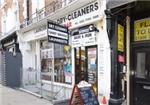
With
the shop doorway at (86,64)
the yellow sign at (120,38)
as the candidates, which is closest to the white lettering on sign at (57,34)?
the shop doorway at (86,64)

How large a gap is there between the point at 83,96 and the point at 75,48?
161 inches

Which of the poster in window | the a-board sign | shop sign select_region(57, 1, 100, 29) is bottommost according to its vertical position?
the a-board sign

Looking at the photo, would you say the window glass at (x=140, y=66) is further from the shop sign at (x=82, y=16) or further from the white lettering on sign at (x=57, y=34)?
the white lettering on sign at (x=57, y=34)

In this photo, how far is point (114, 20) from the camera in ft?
27.9

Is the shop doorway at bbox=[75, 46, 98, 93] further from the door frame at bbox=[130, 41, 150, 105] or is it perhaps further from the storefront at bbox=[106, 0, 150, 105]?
the door frame at bbox=[130, 41, 150, 105]

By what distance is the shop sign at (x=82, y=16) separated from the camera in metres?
Result: 9.63

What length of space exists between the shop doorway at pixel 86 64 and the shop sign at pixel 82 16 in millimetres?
992

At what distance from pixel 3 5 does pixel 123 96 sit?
19.8 metres

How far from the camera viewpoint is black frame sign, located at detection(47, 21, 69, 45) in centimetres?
963

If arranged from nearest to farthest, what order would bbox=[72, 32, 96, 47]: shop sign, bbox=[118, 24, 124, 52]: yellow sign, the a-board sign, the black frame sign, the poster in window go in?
the a-board sign → bbox=[118, 24, 124, 52]: yellow sign → the black frame sign → bbox=[72, 32, 96, 47]: shop sign → the poster in window

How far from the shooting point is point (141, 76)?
8133 mm

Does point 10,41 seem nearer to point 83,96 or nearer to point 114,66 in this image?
point 114,66

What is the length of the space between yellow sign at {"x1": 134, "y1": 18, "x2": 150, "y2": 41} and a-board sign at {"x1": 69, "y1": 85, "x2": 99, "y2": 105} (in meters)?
2.04

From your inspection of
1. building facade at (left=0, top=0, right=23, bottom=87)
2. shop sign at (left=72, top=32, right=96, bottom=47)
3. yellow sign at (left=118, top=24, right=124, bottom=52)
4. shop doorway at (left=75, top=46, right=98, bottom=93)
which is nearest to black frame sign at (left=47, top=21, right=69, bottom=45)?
shop sign at (left=72, top=32, right=96, bottom=47)
